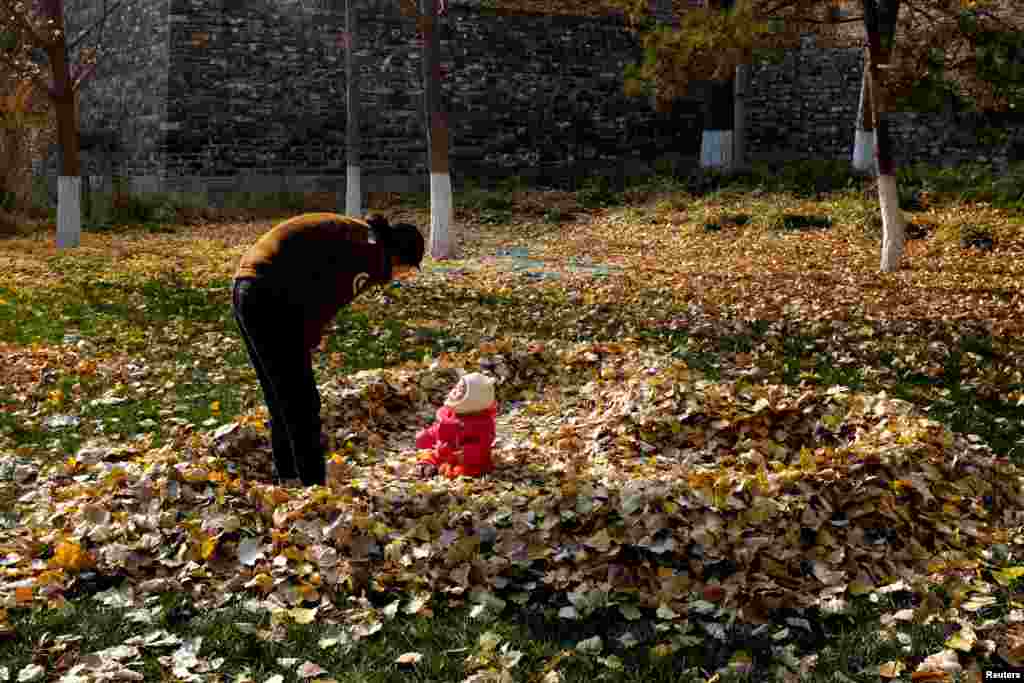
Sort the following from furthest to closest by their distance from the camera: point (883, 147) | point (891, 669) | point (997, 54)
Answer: point (883, 147) → point (997, 54) → point (891, 669)

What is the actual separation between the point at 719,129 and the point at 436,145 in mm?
9281

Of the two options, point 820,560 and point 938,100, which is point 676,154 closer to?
point 938,100

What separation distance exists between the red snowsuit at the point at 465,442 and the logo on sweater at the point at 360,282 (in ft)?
2.97

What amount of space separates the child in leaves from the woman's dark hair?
2.55ft

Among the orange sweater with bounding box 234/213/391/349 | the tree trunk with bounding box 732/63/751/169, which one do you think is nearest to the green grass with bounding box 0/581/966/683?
the orange sweater with bounding box 234/213/391/349

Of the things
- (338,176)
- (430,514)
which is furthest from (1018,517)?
(338,176)

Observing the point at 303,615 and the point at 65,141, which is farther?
the point at 65,141

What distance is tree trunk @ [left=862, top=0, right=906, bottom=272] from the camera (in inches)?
488

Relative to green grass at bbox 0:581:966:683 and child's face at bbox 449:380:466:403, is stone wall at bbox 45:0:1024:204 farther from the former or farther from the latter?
green grass at bbox 0:581:966:683

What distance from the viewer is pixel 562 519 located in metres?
4.88

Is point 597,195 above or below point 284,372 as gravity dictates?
above

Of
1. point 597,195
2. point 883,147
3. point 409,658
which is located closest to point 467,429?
point 409,658

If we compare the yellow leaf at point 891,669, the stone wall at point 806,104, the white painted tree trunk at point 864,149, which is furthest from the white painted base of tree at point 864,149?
the yellow leaf at point 891,669

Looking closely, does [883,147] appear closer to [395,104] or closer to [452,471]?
[452,471]
